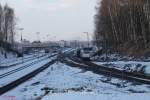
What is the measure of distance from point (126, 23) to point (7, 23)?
68.3 metres

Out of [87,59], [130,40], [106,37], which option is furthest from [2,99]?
[106,37]

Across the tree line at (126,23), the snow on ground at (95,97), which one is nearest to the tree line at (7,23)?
the tree line at (126,23)

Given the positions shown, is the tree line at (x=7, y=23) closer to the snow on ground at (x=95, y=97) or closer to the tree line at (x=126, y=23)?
the tree line at (x=126, y=23)

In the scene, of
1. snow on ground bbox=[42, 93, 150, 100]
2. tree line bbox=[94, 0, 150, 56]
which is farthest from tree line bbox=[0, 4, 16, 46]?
snow on ground bbox=[42, 93, 150, 100]

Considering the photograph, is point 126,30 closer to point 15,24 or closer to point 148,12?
point 148,12

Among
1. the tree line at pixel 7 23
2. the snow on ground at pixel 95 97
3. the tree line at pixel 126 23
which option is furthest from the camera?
the tree line at pixel 7 23

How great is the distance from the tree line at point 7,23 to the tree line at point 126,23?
160 ft

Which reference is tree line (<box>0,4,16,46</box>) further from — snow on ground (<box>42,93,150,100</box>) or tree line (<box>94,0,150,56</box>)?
snow on ground (<box>42,93,150,100</box>)

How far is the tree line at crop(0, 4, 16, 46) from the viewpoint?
419 feet

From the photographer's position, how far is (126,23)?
7062cm

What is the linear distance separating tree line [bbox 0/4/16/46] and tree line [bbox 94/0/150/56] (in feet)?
160

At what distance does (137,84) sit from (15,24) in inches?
4673

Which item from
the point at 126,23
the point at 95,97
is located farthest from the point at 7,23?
the point at 95,97

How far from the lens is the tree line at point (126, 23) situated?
191ft
